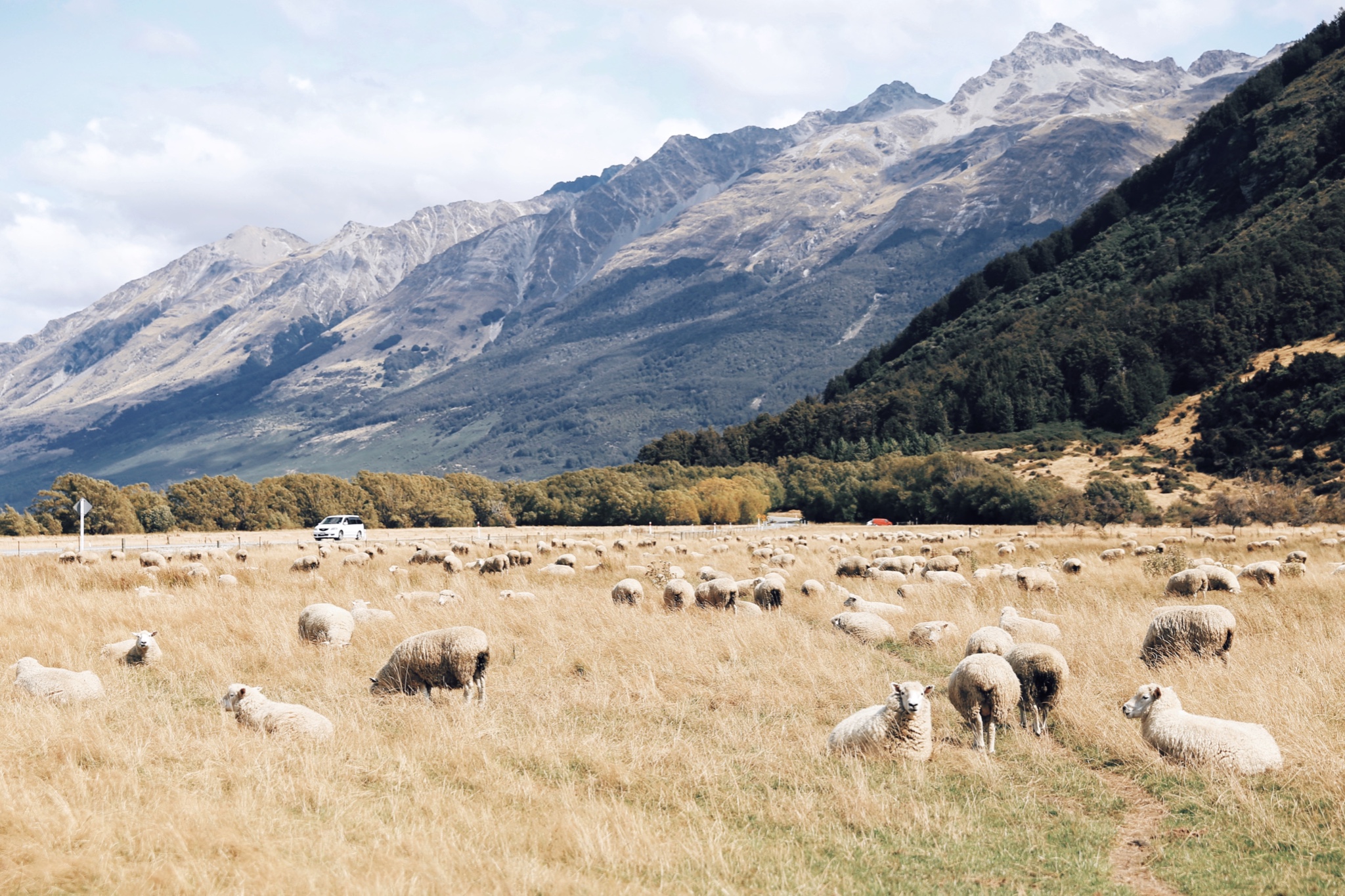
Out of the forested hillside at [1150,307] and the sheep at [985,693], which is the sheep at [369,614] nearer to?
the sheep at [985,693]

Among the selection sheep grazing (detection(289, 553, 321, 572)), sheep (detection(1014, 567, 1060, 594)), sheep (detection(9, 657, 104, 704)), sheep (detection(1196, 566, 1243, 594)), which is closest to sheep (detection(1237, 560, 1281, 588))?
sheep (detection(1196, 566, 1243, 594))

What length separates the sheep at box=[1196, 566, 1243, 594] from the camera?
65.1ft

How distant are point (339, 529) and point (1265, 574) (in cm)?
4693

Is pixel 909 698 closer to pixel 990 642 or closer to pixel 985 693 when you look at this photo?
pixel 985 693

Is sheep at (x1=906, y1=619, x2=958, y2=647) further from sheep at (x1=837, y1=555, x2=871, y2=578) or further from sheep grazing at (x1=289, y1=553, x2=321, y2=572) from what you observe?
sheep grazing at (x1=289, y1=553, x2=321, y2=572)

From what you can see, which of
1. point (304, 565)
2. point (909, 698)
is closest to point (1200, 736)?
point (909, 698)

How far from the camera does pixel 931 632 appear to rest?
16594 millimetres

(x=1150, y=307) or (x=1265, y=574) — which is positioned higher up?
(x=1150, y=307)

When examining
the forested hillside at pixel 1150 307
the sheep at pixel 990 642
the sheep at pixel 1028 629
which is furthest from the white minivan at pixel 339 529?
the forested hillside at pixel 1150 307

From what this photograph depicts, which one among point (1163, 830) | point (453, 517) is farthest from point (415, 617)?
point (453, 517)

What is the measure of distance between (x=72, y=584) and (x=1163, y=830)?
81.8ft

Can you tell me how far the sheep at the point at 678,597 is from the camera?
20.9 m

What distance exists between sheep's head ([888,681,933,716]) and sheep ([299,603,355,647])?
1027 cm

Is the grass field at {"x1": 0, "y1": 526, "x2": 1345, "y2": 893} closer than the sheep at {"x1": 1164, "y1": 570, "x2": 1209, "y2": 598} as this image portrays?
Yes
